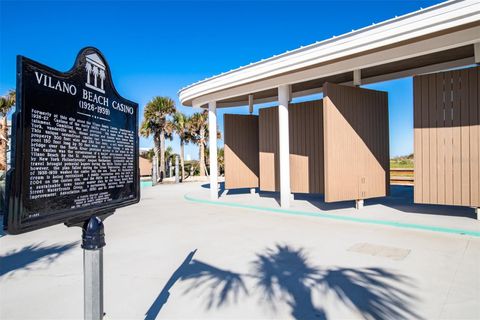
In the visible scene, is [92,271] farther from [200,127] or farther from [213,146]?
[200,127]

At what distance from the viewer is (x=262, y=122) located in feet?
48.0

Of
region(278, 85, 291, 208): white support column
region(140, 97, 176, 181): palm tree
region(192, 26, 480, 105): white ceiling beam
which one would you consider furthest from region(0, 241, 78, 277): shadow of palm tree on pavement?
region(140, 97, 176, 181): palm tree

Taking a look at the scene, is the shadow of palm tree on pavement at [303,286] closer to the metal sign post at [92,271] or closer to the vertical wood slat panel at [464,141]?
the metal sign post at [92,271]

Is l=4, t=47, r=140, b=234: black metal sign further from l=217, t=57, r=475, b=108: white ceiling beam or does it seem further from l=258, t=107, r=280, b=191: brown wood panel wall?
l=217, t=57, r=475, b=108: white ceiling beam

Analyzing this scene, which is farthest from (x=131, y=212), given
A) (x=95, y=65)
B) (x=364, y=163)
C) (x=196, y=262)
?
(x=95, y=65)

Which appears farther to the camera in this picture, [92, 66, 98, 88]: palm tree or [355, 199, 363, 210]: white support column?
[355, 199, 363, 210]: white support column

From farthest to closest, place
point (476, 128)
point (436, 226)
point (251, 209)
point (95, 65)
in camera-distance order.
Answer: point (251, 209), point (476, 128), point (436, 226), point (95, 65)

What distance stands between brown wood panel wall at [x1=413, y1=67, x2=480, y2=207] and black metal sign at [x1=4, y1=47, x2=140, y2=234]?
8.88 meters

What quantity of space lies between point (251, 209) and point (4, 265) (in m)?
7.97

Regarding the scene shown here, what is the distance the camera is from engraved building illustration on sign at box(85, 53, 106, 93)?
9.23 feet

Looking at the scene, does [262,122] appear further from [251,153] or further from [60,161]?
[60,161]

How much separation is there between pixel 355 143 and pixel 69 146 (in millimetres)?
9958

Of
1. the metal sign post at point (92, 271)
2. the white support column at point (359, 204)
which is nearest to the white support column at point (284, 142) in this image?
the white support column at point (359, 204)

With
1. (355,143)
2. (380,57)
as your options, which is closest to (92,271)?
(380,57)
